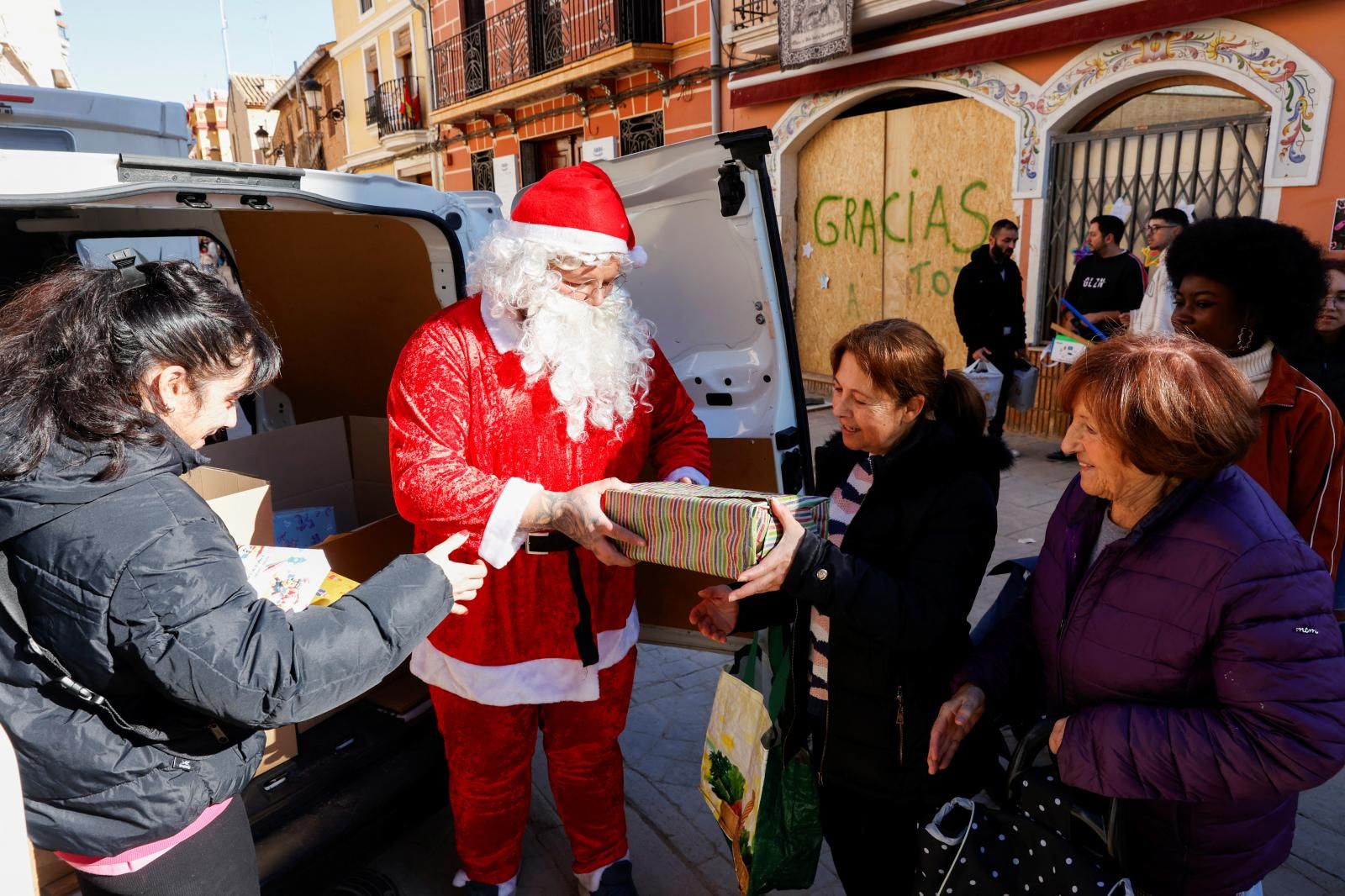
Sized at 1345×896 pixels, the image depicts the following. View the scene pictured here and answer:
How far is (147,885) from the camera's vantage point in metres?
1.42

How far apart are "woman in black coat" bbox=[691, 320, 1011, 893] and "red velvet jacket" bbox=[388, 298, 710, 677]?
1.49 ft

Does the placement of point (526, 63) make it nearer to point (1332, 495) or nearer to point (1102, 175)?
point (1102, 175)

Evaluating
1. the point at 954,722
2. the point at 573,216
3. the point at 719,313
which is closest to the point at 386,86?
the point at 719,313

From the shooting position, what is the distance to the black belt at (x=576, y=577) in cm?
207

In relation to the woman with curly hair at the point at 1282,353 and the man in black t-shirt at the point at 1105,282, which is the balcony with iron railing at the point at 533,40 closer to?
the man in black t-shirt at the point at 1105,282

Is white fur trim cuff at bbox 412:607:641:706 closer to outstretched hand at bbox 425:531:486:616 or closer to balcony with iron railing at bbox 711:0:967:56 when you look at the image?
outstretched hand at bbox 425:531:486:616

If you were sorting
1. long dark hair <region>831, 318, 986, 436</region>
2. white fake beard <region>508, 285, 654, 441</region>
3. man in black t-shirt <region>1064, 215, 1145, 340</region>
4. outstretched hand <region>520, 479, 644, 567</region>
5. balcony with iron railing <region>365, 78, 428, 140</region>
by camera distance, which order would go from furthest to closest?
balcony with iron railing <region>365, 78, 428, 140</region> → man in black t-shirt <region>1064, 215, 1145, 340</region> → white fake beard <region>508, 285, 654, 441</region> → outstretched hand <region>520, 479, 644, 567</region> → long dark hair <region>831, 318, 986, 436</region>

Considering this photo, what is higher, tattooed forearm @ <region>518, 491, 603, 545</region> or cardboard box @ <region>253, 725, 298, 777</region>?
tattooed forearm @ <region>518, 491, 603, 545</region>

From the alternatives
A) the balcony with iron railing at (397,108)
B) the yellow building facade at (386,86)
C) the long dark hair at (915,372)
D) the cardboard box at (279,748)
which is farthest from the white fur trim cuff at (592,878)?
the balcony with iron railing at (397,108)

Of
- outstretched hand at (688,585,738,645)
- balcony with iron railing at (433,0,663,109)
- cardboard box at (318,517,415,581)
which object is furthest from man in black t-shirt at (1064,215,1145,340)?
balcony with iron railing at (433,0,663,109)

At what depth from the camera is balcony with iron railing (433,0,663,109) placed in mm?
11641

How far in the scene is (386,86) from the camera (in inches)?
766

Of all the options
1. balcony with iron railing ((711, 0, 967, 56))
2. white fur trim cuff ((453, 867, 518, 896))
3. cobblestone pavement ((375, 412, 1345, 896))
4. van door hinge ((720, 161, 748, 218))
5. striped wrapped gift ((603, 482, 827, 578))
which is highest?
balcony with iron railing ((711, 0, 967, 56))

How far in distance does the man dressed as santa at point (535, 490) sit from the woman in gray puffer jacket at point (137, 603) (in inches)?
21.7
